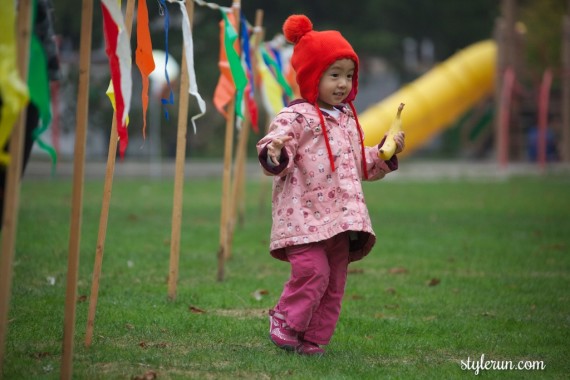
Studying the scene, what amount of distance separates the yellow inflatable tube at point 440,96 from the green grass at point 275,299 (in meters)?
13.8

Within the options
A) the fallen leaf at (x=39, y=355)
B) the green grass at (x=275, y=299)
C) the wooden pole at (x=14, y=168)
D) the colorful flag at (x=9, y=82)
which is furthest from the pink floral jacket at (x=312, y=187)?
the colorful flag at (x=9, y=82)

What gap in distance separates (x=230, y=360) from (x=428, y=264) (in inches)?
164

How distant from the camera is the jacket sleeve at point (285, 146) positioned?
5082 millimetres

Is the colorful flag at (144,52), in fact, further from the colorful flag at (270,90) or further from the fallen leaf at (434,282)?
the colorful flag at (270,90)

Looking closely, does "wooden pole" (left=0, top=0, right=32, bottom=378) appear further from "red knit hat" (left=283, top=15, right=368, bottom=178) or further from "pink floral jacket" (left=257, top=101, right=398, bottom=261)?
"red knit hat" (left=283, top=15, right=368, bottom=178)

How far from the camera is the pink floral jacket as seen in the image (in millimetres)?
5184

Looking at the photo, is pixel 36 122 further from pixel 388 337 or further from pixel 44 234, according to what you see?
pixel 44 234

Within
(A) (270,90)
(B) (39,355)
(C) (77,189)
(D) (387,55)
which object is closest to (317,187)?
(C) (77,189)

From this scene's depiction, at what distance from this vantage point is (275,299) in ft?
23.2

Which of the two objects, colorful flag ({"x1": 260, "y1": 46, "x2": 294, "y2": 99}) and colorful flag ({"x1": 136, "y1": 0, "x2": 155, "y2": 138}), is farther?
colorful flag ({"x1": 260, "y1": 46, "x2": 294, "y2": 99})

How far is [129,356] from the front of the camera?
5.05 meters

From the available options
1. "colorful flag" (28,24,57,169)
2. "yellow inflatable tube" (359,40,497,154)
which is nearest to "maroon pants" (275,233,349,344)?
"colorful flag" (28,24,57,169)

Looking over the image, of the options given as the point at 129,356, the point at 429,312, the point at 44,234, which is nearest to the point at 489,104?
the point at 44,234

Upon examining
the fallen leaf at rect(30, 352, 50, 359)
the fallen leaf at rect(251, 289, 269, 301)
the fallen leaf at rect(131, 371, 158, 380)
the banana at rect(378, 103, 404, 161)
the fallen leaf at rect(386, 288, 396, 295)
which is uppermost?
the banana at rect(378, 103, 404, 161)
